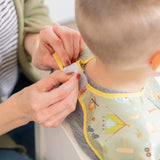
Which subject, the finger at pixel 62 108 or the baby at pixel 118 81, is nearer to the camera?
the baby at pixel 118 81

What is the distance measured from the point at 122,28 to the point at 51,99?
254 millimetres

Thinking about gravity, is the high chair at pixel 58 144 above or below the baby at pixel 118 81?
below

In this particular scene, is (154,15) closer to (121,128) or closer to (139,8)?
(139,8)

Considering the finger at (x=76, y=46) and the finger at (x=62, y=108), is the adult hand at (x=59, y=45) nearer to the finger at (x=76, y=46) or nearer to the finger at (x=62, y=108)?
the finger at (x=76, y=46)

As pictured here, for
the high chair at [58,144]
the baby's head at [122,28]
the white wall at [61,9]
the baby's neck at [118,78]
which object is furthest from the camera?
the white wall at [61,9]

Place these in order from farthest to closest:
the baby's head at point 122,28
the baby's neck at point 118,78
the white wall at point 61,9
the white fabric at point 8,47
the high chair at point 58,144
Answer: the white wall at point 61,9 < the white fabric at point 8,47 < the high chair at point 58,144 < the baby's neck at point 118,78 < the baby's head at point 122,28

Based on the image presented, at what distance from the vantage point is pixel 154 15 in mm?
338

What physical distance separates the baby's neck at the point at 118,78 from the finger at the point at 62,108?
7 centimetres

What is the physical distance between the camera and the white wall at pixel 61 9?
1.32 metres

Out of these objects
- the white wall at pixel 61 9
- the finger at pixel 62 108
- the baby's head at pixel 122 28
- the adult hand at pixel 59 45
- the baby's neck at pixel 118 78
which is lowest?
the white wall at pixel 61 9

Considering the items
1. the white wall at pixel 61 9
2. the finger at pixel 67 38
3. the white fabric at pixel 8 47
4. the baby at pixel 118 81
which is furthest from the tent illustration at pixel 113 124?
the white wall at pixel 61 9

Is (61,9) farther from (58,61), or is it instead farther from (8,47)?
(58,61)

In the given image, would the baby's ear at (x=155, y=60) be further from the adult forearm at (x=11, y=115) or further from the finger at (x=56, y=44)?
the adult forearm at (x=11, y=115)

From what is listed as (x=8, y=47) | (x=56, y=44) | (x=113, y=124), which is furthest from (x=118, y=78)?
(x=8, y=47)
